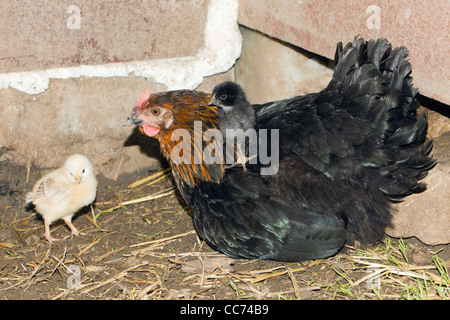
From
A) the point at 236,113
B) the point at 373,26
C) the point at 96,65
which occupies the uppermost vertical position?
the point at 373,26

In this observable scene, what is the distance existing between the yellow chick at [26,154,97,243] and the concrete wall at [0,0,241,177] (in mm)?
456

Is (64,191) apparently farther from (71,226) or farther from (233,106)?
(233,106)

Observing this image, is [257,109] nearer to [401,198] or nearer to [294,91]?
[294,91]

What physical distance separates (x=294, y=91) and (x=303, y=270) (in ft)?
6.04

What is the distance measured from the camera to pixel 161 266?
3480mm

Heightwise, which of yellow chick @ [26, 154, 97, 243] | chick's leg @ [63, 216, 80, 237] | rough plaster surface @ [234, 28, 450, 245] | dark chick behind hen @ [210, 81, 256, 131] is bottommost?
chick's leg @ [63, 216, 80, 237]

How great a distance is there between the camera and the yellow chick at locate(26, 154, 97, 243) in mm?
3756

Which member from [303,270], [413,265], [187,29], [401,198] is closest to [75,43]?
[187,29]

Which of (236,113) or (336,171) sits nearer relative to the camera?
(336,171)

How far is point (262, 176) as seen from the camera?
3.30 metres

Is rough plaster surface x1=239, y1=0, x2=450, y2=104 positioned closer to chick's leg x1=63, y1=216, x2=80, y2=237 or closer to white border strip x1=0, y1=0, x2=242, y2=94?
white border strip x1=0, y1=0, x2=242, y2=94

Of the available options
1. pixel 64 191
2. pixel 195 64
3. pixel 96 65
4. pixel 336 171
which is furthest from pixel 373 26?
pixel 64 191

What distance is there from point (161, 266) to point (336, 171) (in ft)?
4.60

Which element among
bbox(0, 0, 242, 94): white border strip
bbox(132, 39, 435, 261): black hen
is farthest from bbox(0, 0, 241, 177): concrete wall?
bbox(132, 39, 435, 261): black hen
